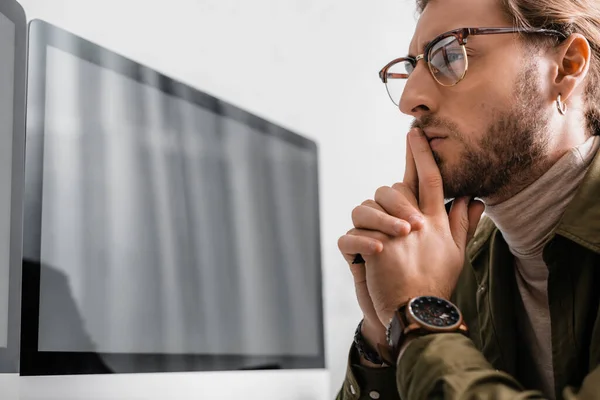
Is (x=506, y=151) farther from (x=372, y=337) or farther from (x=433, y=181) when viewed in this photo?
(x=372, y=337)

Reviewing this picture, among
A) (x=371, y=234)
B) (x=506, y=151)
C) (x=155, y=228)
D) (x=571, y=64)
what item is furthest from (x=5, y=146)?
(x=571, y=64)

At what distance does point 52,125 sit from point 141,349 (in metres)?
0.37

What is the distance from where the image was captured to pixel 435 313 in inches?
34.4

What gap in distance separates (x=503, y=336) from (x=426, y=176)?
1.00 ft

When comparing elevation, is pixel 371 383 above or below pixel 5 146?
below

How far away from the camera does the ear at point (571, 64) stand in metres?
1.13

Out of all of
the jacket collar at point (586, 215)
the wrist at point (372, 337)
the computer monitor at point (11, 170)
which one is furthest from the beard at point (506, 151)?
the computer monitor at point (11, 170)

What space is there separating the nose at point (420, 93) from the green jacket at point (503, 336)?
27 centimetres

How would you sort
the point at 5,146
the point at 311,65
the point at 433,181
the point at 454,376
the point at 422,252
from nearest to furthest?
the point at 454,376, the point at 5,146, the point at 422,252, the point at 433,181, the point at 311,65

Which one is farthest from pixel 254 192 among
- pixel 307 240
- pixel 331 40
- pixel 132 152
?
pixel 331 40

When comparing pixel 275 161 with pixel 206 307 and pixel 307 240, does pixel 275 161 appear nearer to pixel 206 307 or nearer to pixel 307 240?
pixel 307 240

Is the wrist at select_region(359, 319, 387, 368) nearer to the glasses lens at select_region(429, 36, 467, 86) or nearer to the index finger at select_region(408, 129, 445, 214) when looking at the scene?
the index finger at select_region(408, 129, 445, 214)

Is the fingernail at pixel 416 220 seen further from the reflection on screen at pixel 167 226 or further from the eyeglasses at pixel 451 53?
the reflection on screen at pixel 167 226

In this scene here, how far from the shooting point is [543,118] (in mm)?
1115
